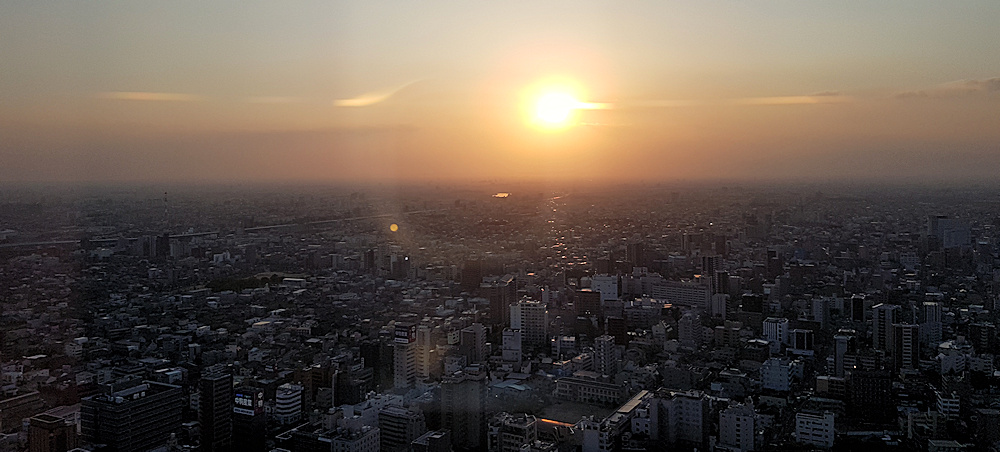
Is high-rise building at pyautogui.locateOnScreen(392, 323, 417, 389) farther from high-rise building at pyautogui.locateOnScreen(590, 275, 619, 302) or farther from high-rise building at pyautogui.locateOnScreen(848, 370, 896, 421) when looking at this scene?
high-rise building at pyautogui.locateOnScreen(590, 275, 619, 302)

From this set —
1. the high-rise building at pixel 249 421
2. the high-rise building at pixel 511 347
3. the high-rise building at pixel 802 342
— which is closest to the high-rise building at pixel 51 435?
the high-rise building at pixel 249 421

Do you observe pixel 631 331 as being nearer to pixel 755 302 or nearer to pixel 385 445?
pixel 755 302

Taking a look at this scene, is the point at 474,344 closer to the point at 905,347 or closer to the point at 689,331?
the point at 689,331

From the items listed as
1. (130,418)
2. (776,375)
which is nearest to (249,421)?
(130,418)

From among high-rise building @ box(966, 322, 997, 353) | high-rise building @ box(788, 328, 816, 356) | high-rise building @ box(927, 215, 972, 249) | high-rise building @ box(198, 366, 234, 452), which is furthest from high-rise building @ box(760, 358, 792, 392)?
high-rise building @ box(927, 215, 972, 249)

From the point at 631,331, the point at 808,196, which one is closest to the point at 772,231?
the point at 808,196

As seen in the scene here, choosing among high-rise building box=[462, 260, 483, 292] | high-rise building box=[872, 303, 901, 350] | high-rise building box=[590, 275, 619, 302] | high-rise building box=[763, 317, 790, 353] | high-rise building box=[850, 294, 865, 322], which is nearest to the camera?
high-rise building box=[872, 303, 901, 350]

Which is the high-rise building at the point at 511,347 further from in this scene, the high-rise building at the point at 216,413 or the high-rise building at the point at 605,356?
the high-rise building at the point at 216,413
